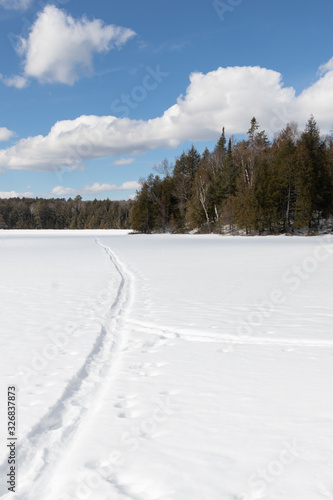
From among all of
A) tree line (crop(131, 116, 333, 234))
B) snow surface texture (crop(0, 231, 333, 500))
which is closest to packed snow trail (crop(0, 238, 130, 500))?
snow surface texture (crop(0, 231, 333, 500))

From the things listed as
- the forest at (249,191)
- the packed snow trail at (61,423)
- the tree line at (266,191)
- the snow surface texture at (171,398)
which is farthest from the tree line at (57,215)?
the packed snow trail at (61,423)

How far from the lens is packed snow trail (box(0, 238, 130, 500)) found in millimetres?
2680

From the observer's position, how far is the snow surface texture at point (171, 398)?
2.68 m

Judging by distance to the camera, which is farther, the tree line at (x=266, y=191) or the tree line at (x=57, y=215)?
the tree line at (x=57, y=215)

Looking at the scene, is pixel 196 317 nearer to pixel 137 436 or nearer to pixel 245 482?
pixel 137 436

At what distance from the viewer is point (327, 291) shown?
10508 millimetres

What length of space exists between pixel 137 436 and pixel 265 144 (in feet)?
220

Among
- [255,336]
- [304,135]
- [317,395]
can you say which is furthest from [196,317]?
[304,135]

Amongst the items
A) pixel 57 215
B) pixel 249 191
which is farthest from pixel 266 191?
pixel 57 215

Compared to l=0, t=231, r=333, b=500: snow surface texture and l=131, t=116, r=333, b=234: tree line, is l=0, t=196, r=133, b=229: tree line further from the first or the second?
l=0, t=231, r=333, b=500: snow surface texture

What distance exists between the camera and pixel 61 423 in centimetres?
346

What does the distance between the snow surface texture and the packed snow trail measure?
0.01 metres

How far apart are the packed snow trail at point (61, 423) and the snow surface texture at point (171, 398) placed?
0.04ft

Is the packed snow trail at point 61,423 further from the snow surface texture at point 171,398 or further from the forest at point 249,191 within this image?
the forest at point 249,191
